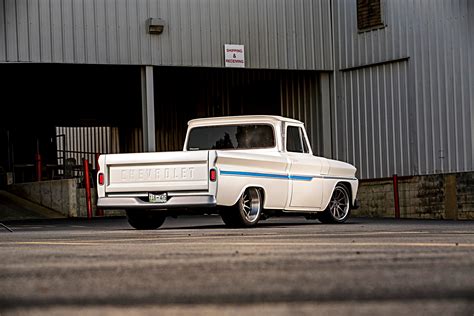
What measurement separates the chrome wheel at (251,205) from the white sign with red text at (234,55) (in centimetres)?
1163

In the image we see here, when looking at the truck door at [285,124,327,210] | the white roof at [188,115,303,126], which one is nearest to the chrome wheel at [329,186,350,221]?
the truck door at [285,124,327,210]

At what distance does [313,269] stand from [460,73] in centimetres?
2061

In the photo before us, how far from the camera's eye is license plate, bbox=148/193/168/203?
1570cm

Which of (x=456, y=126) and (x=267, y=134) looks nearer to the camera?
(x=267, y=134)

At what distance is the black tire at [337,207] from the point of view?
18312 millimetres

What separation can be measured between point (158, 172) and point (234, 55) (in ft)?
39.9

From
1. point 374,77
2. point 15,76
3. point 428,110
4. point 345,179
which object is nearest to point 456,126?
point 428,110

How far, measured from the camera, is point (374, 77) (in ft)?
92.7

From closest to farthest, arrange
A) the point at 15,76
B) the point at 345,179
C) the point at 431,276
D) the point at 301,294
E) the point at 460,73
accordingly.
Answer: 1. the point at 301,294
2. the point at 431,276
3. the point at 345,179
4. the point at 460,73
5. the point at 15,76

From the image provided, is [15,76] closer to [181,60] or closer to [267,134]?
[181,60]

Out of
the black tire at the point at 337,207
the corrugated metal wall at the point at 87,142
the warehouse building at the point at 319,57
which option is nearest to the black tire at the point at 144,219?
the black tire at the point at 337,207

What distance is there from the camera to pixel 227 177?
15.5 meters

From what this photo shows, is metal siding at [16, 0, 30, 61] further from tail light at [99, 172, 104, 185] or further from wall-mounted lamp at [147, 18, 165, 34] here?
tail light at [99, 172, 104, 185]

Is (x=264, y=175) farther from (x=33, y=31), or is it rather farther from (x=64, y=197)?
(x=64, y=197)
